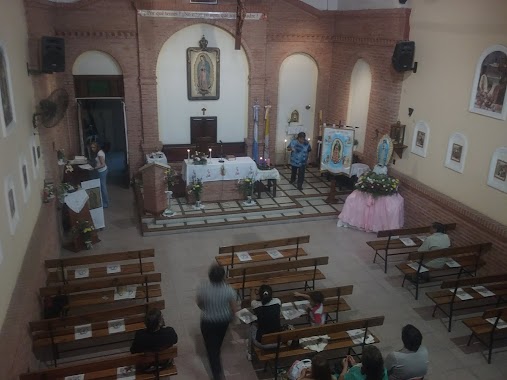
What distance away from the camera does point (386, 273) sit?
10312 mm

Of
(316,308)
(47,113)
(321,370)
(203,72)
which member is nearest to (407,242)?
(316,308)

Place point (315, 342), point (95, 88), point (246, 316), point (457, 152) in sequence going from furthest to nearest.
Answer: point (95, 88) < point (457, 152) < point (246, 316) < point (315, 342)

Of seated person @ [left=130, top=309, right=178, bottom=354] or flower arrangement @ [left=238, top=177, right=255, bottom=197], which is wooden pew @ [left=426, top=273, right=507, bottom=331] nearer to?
seated person @ [left=130, top=309, right=178, bottom=354]

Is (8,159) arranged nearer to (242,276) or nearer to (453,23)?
(242,276)

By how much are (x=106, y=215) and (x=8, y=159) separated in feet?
19.7

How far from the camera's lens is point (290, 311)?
771 centimetres

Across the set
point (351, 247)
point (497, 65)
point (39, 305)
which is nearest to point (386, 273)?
point (351, 247)

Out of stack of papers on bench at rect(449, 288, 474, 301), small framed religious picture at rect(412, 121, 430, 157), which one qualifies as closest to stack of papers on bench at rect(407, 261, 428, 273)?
stack of papers on bench at rect(449, 288, 474, 301)

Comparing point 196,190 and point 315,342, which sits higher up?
point 196,190

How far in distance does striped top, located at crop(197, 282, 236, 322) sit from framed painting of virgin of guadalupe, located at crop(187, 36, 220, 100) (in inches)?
406

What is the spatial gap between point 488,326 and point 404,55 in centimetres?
719

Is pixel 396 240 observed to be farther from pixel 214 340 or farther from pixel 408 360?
pixel 214 340

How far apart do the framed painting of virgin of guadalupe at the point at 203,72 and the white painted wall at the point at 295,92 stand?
246cm

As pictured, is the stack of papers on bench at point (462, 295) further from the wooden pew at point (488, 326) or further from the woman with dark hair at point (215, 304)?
the woman with dark hair at point (215, 304)
